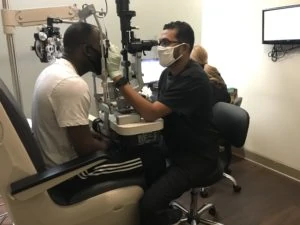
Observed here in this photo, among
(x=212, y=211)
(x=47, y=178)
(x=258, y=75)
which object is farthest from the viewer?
(x=258, y=75)

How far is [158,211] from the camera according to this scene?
4.71ft

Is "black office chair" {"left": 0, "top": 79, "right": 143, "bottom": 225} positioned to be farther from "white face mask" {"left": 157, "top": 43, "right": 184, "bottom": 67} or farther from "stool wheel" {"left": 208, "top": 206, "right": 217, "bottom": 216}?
"stool wheel" {"left": 208, "top": 206, "right": 217, "bottom": 216}

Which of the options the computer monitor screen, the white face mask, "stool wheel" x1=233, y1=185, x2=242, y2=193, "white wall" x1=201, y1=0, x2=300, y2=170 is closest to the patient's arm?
the white face mask

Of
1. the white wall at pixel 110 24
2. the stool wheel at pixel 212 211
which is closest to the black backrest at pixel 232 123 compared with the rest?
the stool wheel at pixel 212 211

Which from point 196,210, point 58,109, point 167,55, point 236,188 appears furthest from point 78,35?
point 236,188

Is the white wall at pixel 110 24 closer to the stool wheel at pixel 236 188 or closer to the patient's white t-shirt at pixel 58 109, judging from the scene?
the patient's white t-shirt at pixel 58 109

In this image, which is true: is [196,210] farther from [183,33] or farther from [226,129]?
[183,33]

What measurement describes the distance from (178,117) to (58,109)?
1.98ft

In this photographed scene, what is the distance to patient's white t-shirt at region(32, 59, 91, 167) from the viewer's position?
1.26 meters

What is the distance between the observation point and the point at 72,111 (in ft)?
4.13

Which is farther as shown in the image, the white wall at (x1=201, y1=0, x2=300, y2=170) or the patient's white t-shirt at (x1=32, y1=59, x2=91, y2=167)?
the white wall at (x1=201, y1=0, x2=300, y2=170)

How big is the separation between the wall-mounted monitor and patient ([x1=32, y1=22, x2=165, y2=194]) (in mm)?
1710

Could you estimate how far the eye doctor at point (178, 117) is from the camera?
1.46 metres

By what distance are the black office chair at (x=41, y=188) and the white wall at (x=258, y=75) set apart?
174cm
